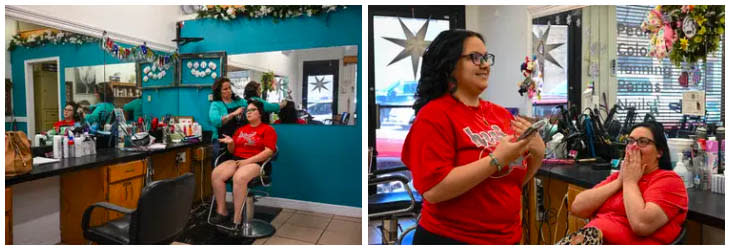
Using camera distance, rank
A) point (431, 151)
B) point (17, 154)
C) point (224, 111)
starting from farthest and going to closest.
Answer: point (224, 111)
point (17, 154)
point (431, 151)

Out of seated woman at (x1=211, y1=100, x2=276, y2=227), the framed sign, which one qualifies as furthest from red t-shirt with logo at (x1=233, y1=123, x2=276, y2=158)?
the framed sign

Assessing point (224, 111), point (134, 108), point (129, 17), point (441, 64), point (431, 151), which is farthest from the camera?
point (224, 111)

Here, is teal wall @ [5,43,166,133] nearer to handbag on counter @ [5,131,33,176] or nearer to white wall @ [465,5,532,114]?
handbag on counter @ [5,131,33,176]

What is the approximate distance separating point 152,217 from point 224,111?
700mm

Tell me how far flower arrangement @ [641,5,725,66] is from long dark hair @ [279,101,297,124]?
1963mm

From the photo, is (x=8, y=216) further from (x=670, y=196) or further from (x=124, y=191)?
(x=670, y=196)

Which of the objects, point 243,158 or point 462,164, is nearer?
point 462,164

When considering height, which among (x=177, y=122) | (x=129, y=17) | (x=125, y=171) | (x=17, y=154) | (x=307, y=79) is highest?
(x=129, y=17)

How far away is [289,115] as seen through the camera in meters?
2.44

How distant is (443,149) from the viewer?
1.26 metres

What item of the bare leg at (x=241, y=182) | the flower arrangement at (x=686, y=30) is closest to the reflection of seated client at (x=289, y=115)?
the bare leg at (x=241, y=182)

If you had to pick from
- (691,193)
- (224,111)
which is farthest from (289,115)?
(691,193)

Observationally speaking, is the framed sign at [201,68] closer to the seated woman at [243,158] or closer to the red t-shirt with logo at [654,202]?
the seated woman at [243,158]

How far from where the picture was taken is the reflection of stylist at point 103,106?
2.14 meters
